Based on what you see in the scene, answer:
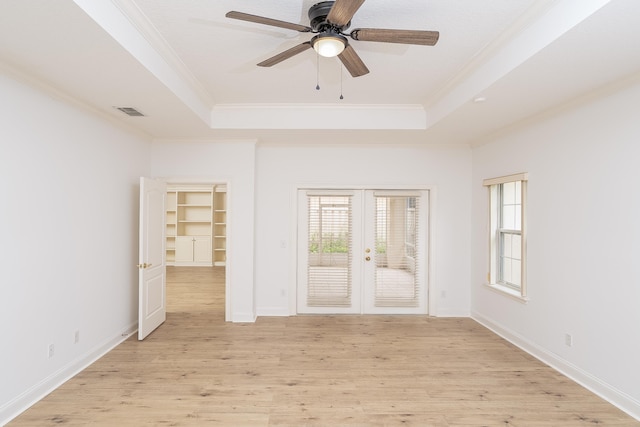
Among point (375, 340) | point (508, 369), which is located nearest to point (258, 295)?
point (375, 340)

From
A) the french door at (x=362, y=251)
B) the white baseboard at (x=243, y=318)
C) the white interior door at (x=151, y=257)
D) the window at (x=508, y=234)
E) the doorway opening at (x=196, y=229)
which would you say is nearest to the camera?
the window at (x=508, y=234)

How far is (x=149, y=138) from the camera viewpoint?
4.66 m

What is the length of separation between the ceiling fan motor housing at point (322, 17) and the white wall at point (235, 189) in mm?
2754

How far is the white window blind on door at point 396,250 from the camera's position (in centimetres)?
511

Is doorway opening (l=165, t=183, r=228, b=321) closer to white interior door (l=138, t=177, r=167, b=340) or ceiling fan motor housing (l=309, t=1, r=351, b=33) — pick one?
white interior door (l=138, t=177, r=167, b=340)

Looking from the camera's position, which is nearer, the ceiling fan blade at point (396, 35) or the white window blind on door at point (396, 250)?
the ceiling fan blade at point (396, 35)

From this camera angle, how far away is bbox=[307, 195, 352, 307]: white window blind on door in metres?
5.11

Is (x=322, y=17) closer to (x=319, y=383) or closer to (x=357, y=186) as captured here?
(x=319, y=383)

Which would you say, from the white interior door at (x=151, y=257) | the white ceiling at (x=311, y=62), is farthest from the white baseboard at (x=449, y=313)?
the white interior door at (x=151, y=257)

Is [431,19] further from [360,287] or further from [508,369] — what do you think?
[360,287]

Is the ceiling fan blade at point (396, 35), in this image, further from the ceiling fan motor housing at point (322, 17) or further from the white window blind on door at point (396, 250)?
the white window blind on door at point (396, 250)

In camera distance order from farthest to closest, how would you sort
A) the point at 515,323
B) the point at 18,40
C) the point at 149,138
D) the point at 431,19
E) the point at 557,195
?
the point at 149,138
the point at 515,323
the point at 557,195
the point at 431,19
the point at 18,40

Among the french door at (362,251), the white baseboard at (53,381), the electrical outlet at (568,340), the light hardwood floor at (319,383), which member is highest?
the french door at (362,251)

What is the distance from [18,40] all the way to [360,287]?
174 inches
